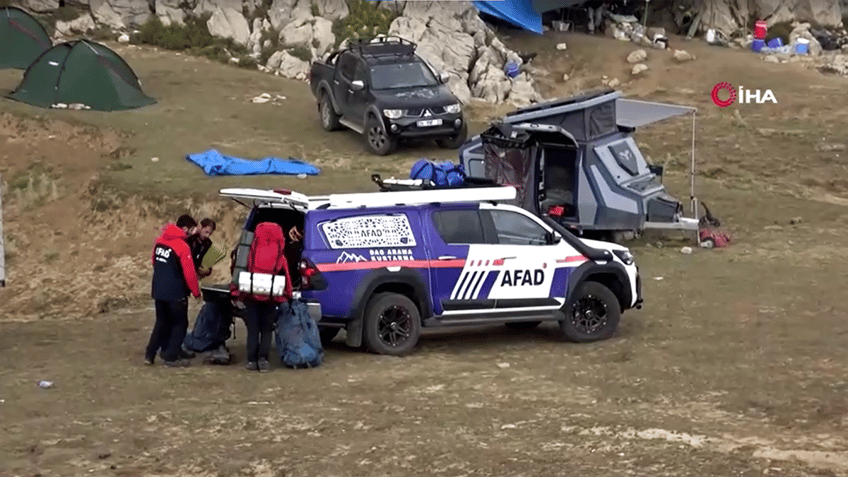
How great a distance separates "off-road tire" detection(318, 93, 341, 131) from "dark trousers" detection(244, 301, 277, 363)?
48.5 ft

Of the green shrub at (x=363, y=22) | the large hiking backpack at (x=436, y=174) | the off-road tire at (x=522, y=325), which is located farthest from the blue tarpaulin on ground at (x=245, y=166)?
the green shrub at (x=363, y=22)

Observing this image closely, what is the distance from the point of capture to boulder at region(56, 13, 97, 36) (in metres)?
34.8

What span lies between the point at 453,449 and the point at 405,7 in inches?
1018

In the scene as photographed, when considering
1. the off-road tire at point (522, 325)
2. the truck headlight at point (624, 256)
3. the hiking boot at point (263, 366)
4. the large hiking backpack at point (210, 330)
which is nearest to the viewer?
the hiking boot at point (263, 366)

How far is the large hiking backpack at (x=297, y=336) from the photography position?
13180 millimetres

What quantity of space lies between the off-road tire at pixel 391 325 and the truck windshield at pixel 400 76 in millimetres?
13180

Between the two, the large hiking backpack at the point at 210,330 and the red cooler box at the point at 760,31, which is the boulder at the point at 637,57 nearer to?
the red cooler box at the point at 760,31

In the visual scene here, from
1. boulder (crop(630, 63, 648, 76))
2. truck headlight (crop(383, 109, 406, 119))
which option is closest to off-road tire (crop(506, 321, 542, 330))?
truck headlight (crop(383, 109, 406, 119))

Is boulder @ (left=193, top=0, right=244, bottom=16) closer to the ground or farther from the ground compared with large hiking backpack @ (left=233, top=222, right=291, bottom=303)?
farther from the ground

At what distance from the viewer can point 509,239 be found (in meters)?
14.4

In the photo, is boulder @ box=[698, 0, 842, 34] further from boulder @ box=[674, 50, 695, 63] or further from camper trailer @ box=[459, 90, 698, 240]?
camper trailer @ box=[459, 90, 698, 240]

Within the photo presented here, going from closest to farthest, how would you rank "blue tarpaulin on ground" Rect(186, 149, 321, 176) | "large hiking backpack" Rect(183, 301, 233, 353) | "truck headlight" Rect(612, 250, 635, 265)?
"large hiking backpack" Rect(183, 301, 233, 353) → "truck headlight" Rect(612, 250, 635, 265) → "blue tarpaulin on ground" Rect(186, 149, 321, 176)

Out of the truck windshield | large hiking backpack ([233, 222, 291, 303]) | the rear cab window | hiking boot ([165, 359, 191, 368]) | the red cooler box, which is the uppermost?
the red cooler box

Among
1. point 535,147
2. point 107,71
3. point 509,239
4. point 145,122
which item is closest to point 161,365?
point 509,239
